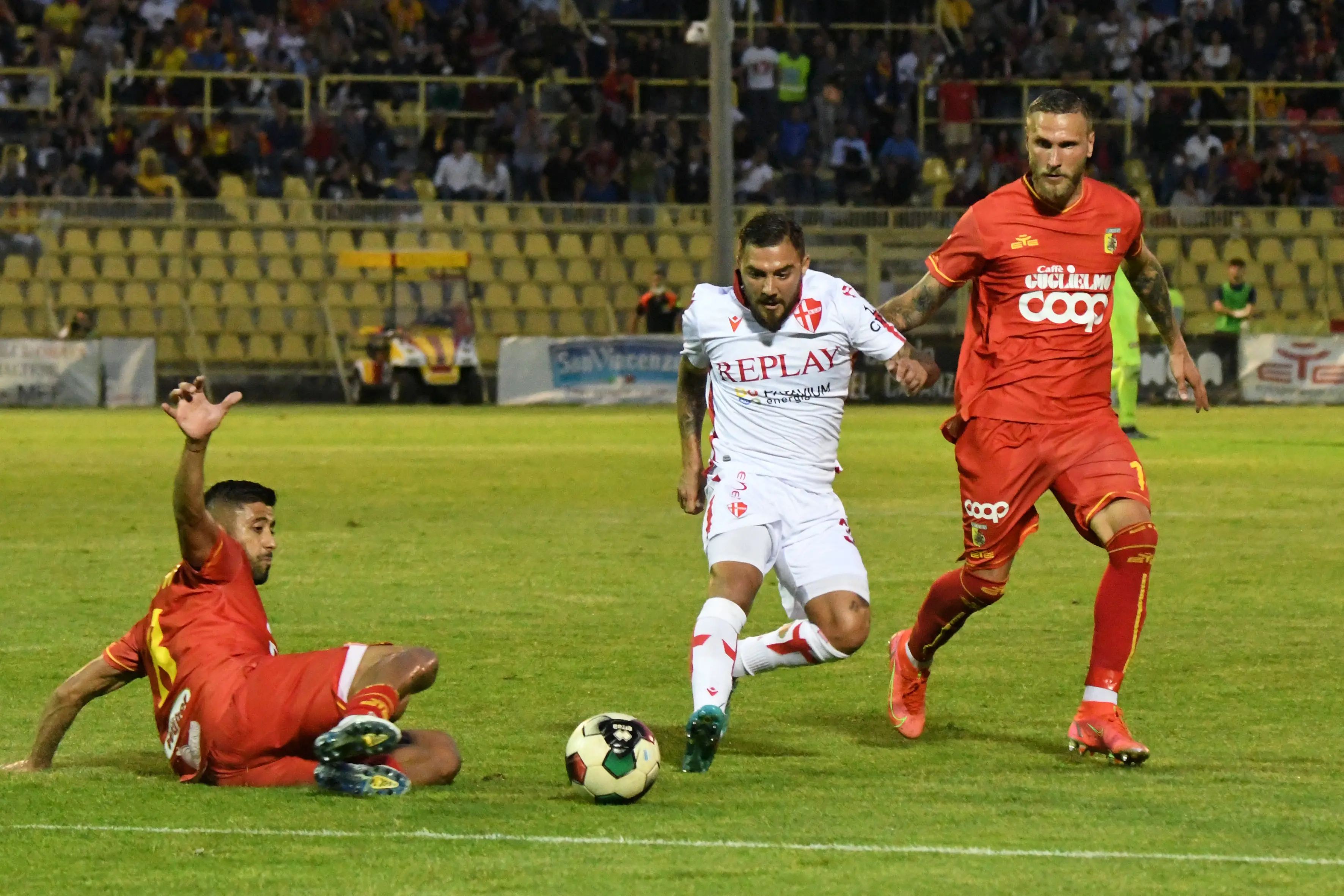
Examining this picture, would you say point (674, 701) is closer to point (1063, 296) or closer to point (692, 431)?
point (692, 431)

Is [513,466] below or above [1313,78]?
below

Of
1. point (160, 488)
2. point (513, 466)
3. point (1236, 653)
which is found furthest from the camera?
point (513, 466)

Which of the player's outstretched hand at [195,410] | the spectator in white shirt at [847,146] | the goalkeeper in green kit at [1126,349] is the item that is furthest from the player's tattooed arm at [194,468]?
the spectator in white shirt at [847,146]

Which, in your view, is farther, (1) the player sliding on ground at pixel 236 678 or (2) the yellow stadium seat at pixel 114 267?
(2) the yellow stadium seat at pixel 114 267

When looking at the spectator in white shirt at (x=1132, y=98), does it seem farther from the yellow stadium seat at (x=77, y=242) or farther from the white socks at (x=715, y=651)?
the white socks at (x=715, y=651)

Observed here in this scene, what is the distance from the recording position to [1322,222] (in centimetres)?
3394

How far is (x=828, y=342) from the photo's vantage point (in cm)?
709

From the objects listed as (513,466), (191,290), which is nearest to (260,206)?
(191,290)

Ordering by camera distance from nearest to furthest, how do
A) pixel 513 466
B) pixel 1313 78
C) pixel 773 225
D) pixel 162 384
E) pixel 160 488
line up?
pixel 773 225
pixel 160 488
pixel 513 466
pixel 162 384
pixel 1313 78

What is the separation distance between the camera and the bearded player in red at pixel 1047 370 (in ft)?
22.7

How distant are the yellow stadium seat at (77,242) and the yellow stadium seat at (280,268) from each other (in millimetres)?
2715

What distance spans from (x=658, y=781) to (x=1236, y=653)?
375 centimetres

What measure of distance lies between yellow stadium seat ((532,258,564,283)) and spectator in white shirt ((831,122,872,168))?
4.92 meters

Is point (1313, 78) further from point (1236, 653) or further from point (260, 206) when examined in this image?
point (1236, 653)
